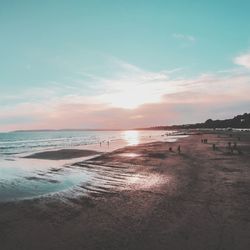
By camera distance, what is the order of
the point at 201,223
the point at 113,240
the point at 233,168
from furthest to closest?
the point at 233,168 → the point at 201,223 → the point at 113,240

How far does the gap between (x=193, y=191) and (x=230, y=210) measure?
147 inches

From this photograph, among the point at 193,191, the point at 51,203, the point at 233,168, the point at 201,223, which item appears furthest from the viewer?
the point at 233,168

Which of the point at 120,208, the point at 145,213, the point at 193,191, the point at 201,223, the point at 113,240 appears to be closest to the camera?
the point at 113,240

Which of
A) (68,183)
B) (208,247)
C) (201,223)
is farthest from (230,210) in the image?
(68,183)

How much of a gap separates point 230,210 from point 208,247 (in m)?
4.02

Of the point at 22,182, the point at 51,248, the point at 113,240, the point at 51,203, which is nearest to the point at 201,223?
the point at 113,240

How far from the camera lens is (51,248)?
9.30 m

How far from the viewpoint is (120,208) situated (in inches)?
535

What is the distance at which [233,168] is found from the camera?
2475 centimetres

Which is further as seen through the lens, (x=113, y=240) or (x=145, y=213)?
(x=145, y=213)

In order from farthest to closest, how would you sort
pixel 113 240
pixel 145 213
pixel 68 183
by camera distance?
pixel 68 183 < pixel 145 213 < pixel 113 240

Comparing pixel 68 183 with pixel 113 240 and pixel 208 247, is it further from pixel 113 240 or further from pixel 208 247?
pixel 208 247

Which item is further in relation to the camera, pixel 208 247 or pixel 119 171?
pixel 119 171

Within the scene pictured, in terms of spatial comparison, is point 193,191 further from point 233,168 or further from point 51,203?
point 233,168
